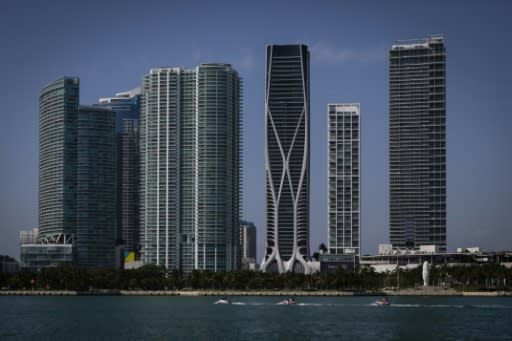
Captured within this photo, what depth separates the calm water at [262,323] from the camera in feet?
428

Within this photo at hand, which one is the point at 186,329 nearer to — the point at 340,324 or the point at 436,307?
the point at 340,324

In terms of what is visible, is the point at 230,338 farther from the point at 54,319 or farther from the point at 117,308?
the point at 117,308

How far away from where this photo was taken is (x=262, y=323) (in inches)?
5989

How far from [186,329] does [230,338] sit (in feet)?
52.0

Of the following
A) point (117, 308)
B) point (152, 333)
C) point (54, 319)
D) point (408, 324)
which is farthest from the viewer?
point (117, 308)

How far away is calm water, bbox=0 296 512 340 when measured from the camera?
130500mm

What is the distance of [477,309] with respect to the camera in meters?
187

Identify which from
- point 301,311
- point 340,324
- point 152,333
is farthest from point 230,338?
point 301,311

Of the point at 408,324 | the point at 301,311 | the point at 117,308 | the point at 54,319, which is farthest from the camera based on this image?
the point at 117,308

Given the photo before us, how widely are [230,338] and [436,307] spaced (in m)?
78.7

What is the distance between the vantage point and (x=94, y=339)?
126 meters

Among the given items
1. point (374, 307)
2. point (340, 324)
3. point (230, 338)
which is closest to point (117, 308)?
point (374, 307)

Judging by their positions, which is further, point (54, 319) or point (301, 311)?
point (301, 311)

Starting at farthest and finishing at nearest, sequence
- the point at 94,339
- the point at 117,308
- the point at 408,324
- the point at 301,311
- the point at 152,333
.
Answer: the point at 117,308 < the point at 301,311 < the point at 408,324 < the point at 152,333 < the point at 94,339
